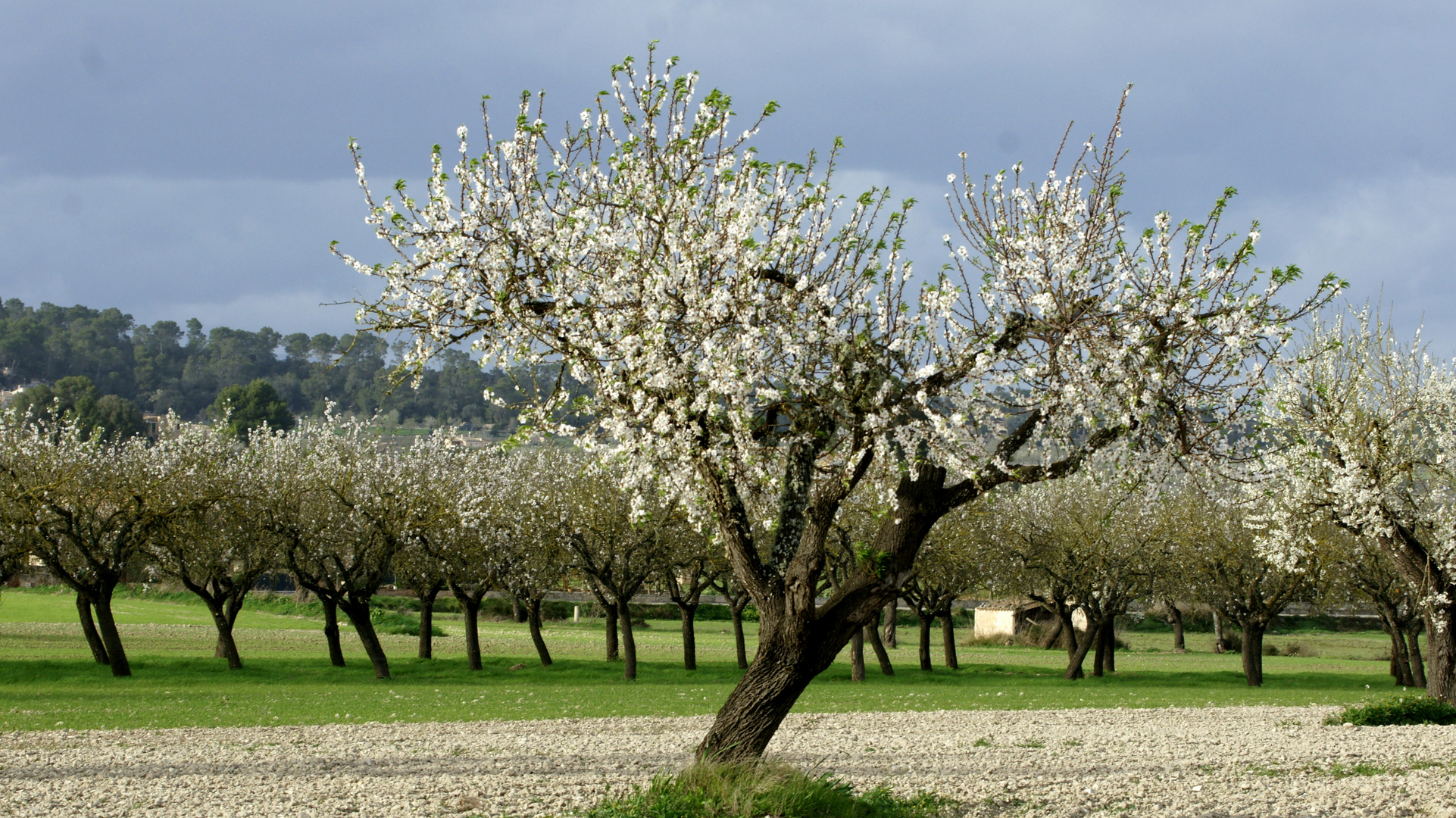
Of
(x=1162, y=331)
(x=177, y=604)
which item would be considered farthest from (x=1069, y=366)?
(x=177, y=604)

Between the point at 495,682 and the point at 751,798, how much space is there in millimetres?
21176

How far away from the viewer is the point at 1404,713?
16.0 metres

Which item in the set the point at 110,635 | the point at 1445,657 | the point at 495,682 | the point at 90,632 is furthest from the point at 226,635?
the point at 1445,657

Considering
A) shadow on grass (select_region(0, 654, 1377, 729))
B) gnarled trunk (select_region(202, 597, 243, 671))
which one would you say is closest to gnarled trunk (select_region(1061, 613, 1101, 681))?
shadow on grass (select_region(0, 654, 1377, 729))

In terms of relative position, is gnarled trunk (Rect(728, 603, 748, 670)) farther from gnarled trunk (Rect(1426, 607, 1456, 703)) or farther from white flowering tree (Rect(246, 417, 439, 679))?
gnarled trunk (Rect(1426, 607, 1456, 703))

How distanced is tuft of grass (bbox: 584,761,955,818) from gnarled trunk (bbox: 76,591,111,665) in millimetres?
25657

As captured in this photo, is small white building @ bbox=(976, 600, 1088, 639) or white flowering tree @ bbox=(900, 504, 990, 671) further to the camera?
small white building @ bbox=(976, 600, 1088, 639)

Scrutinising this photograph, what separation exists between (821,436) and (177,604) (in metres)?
64.4

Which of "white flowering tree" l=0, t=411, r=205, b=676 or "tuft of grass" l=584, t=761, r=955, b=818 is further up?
"white flowering tree" l=0, t=411, r=205, b=676

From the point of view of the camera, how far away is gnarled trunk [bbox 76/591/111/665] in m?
28.4

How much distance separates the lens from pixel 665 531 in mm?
30641

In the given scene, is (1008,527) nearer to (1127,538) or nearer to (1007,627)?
(1127,538)

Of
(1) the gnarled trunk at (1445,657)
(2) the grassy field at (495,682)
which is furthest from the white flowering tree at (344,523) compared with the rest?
(1) the gnarled trunk at (1445,657)

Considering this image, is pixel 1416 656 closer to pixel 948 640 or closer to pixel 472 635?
pixel 948 640
